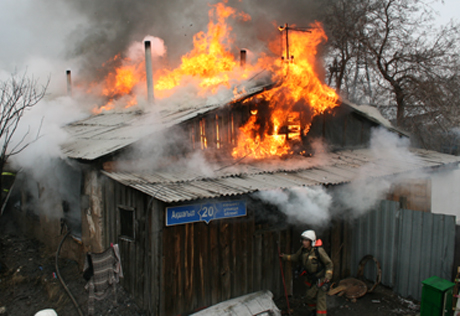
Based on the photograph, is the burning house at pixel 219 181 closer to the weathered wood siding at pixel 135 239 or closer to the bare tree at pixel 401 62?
the weathered wood siding at pixel 135 239

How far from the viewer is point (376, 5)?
19.6 metres

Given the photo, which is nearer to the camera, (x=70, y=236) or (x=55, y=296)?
(x=55, y=296)

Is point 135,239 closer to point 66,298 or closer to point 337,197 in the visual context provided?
point 66,298

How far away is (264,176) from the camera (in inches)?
301

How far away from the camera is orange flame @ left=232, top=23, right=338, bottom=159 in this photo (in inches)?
360

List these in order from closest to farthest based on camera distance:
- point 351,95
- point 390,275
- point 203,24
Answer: point 390,275
point 203,24
point 351,95

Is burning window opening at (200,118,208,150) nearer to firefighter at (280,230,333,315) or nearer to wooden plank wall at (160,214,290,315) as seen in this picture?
wooden plank wall at (160,214,290,315)

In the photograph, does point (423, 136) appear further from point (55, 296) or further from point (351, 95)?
point (55, 296)

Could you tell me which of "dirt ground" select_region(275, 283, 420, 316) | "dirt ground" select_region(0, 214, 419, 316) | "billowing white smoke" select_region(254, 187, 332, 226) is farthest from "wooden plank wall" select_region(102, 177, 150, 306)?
"dirt ground" select_region(275, 283, 420, 316)

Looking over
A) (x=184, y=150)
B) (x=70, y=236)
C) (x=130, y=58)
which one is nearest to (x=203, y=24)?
(x=130, y=58)

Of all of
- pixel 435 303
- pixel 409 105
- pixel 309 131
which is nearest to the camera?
pixel 435 303

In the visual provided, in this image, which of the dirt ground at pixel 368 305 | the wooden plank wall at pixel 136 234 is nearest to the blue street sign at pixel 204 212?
the wooden plank wall at pixel 136 234

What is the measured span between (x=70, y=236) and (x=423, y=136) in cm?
2116

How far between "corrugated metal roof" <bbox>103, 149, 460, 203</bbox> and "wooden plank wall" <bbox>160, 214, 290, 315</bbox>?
0.86 m
